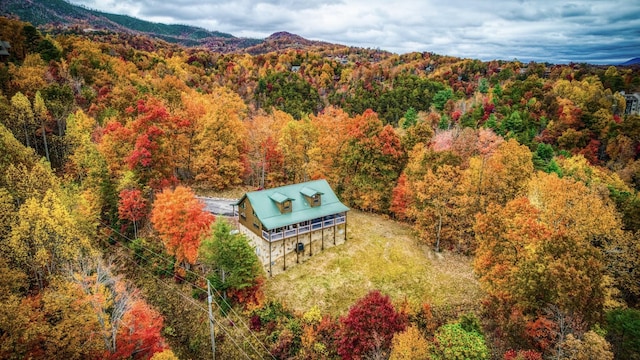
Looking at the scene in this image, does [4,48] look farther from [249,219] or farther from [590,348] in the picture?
[590,348]

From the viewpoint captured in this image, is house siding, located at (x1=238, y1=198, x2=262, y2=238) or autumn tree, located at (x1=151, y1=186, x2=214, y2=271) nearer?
autumn tree, located at (x1=151, y1=186, x2=214, y2=271)

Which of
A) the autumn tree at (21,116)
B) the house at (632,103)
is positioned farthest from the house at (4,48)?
the house at (632,103)

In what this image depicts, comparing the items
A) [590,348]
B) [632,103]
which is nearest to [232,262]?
[590,348]

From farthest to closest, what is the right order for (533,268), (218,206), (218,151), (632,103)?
(632,103), (218,151), (218,206), (533,268)

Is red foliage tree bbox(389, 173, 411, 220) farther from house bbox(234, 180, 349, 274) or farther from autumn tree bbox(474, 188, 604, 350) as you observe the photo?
autumn tree bbox(474, 188, 604, 350)

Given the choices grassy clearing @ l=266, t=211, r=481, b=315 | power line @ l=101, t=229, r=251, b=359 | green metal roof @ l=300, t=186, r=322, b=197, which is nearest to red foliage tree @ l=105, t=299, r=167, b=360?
power line @ l=101, t=229, r=251, b=359

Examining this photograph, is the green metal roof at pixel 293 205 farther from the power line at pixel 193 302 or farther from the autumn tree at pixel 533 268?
the autumn tree at pixel 533 268
